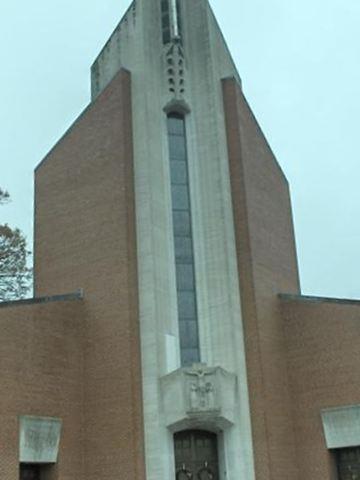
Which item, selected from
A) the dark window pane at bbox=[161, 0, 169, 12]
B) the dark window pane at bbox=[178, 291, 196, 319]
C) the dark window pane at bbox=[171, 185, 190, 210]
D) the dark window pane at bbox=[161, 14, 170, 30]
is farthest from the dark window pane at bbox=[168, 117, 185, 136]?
the dark window pane at bbox=[178, 291, 196, 319]

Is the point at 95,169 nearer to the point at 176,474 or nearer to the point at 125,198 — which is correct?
the point at 125,198

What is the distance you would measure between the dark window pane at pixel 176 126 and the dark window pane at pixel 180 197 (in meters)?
2.16

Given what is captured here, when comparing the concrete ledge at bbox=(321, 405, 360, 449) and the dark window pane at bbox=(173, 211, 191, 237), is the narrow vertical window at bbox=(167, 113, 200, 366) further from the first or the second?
the concrete ledge at bbox=(321, 405, 360, 449)

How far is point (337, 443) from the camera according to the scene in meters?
23.0

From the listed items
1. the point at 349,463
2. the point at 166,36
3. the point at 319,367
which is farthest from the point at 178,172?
the point at 349,463

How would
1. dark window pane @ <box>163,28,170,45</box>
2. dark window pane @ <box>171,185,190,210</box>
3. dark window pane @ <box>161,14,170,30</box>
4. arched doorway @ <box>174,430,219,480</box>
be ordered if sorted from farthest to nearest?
dark window pane @ <box>161,14,170,30</box>
dark window pane @ <box>163,28,170,45</box>
dark window pane @ <box>171,185,190,210</box>
arched doorway @ <box>174,430,219,480</box>

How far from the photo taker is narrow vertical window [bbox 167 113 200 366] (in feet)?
78.2

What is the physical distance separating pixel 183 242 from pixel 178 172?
2.63 meters

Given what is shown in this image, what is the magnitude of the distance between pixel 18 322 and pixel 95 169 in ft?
20.8

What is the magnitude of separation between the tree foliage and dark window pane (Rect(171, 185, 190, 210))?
11.9 metres

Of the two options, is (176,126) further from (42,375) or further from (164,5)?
(42,375)

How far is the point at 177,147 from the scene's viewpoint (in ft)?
86.1

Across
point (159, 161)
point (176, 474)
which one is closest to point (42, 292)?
point (159, 161)

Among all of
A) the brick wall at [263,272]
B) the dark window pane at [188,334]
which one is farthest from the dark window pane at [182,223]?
the dark window pane at [188,334]
